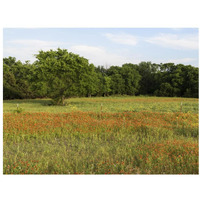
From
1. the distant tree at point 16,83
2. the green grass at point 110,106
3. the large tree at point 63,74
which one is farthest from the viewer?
the distant tree at point 16,83

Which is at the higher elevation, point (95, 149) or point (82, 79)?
point (82, 79)

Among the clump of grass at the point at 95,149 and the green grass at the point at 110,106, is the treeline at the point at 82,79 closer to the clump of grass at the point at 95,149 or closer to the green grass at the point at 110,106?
the green grass at the point at 110,106

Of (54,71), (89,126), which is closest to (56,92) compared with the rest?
(54,71)

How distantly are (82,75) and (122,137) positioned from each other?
71.4ft

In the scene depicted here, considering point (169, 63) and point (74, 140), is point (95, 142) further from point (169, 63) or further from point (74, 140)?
point (169, 63)

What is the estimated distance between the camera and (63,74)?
97.9ft

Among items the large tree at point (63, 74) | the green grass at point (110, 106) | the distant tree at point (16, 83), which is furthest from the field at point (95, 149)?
the distant tree at point (16, 83)

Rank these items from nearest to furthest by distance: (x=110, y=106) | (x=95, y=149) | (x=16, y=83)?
(x=95, y=149), (x=110, y=106), (x=16, y=83)

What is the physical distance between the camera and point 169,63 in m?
68.1

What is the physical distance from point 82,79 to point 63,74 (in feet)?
9.95

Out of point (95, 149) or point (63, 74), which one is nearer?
point (95, 149)

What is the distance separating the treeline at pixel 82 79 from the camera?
29750mm

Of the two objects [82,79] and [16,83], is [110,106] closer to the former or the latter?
[82,79]

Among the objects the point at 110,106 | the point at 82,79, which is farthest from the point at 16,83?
the point at 110,106
